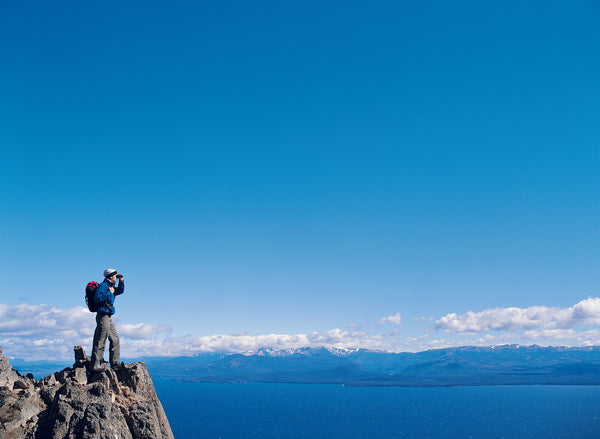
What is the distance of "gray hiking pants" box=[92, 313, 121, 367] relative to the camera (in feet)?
63.9

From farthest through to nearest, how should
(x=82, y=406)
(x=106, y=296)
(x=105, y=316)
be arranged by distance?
1. (x=105, y=316)
2. (x=106, y=296)
3. (x=82, y=406)

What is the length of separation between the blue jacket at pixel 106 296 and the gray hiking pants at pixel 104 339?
33 centimetres

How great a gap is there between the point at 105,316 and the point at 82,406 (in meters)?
4.18

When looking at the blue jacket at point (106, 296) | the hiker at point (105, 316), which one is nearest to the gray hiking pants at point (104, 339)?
the hiker at point (105, 316)

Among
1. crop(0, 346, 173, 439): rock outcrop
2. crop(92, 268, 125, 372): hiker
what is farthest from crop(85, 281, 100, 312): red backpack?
crop(0, 346, 173, 439): rock outcrop

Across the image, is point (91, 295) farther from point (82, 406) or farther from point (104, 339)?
point (82, 406)

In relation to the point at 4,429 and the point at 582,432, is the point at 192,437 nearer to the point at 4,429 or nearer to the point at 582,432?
the point at 582,432

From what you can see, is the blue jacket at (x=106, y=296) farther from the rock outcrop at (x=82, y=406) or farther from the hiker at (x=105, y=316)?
the rock outcrop at (x=82, y=406)

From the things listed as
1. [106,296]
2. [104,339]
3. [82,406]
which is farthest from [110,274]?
[82,406]

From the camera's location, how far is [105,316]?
1959 centimetres

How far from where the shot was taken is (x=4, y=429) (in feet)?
52.6

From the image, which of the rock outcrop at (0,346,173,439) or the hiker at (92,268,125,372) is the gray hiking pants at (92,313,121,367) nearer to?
the hiker at (92,268,125,372)

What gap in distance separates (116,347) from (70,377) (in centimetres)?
241

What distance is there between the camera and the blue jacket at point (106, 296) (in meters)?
18.9
